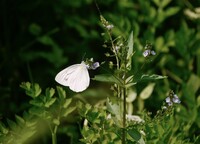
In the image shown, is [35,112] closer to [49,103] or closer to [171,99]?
[49,103]

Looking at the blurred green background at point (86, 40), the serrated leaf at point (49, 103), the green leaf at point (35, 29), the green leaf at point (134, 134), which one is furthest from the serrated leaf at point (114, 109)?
the green leaf at point (35, 29)

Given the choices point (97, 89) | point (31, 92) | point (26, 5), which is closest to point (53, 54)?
point (97, 89)

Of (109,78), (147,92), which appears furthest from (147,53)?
(147,92)

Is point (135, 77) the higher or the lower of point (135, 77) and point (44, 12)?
the lower

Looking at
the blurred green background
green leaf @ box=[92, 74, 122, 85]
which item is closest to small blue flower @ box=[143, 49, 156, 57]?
green leaf @ box=[92, 74, 122, 85]

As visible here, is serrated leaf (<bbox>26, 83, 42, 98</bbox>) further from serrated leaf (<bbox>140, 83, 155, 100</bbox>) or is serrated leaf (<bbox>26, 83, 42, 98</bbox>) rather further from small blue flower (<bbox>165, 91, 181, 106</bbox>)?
serrated leaf (<bbox>140, 83, 155, 100</bbox>)

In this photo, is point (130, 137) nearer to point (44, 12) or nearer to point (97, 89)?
point (97, 89)
